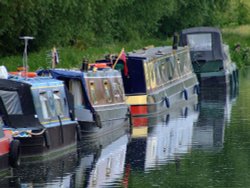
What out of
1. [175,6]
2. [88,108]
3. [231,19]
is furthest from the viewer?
[231,19]

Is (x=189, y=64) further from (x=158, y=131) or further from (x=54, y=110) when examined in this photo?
(x=54, y=110)

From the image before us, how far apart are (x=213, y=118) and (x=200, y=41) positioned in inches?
481

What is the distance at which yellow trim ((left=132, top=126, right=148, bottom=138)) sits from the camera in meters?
25.6

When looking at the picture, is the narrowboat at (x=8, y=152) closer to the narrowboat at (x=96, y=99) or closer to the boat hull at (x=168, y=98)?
the narrowboat at (x=96, y=99)

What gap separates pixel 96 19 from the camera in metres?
45.7

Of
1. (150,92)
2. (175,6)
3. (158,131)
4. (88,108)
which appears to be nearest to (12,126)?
(88,108)

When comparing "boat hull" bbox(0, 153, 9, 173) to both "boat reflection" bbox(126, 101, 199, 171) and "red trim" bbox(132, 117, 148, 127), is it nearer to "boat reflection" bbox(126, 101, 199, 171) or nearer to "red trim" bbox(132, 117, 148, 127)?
"boat reflection" bbox(126, 101, 199, 171)

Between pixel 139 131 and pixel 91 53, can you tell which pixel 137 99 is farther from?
pixel 91 53

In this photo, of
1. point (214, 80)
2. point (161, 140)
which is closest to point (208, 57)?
point (214, 80)

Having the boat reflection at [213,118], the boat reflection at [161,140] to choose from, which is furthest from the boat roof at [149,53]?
the boat reflection at [213,118]

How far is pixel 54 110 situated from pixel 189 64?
16.9 meters

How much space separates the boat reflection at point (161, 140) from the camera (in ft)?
69.4

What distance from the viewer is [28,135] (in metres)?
19.5

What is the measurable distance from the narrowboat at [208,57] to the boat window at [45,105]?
66.6ft
